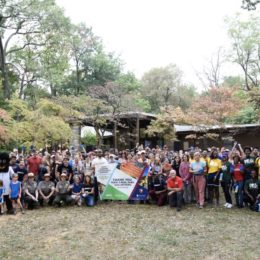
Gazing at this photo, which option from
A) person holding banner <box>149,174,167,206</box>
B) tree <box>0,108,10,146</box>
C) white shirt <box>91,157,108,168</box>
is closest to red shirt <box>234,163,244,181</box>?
person holding banner <box>149,174,167,206</box>

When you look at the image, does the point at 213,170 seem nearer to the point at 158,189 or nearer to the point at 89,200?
the point at 158,189

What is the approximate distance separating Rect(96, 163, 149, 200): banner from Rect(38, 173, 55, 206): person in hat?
149cm

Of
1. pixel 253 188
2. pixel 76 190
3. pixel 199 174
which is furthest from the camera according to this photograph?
pixel 76 190

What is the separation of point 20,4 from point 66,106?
8.58 meters

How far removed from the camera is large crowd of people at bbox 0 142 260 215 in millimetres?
10008

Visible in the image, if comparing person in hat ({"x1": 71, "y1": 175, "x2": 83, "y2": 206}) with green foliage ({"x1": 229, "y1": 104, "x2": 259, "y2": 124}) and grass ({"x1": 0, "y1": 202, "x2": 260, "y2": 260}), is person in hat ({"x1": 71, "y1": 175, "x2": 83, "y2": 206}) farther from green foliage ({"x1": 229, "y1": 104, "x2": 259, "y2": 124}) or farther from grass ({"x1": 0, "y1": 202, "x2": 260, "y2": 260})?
green foliage ({"x1": 229, "y1": 104, "x2": 259, "y2": 124})

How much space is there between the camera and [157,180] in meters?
10.8

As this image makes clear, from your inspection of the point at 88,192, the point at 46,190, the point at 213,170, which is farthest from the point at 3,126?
the point at 213,170

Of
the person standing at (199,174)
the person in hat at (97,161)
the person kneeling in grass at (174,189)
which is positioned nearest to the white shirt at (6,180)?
the person in hat at (97,161)

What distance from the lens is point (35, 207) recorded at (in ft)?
34.6

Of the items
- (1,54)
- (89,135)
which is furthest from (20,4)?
(89,135)

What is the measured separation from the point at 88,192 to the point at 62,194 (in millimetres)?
774

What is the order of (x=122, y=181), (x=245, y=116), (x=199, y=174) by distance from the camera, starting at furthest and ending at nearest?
(x=245, y=116) → (x=122, y=181) → (x=199, y=174)

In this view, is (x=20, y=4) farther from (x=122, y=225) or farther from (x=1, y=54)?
(x=122, y=225)
